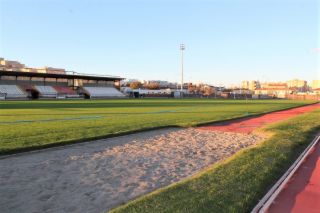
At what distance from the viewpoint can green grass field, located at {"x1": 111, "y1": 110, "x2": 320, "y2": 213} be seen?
584 centimetres

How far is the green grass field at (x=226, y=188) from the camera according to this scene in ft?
19.2

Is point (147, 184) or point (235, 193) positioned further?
point (147, 184)

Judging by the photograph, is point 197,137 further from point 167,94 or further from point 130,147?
point 167,94

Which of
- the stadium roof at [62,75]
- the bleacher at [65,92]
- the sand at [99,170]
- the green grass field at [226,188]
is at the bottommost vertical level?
the sand at [99,170]

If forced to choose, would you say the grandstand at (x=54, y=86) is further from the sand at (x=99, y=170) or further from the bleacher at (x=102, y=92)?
the sand at (x=99, y=170)

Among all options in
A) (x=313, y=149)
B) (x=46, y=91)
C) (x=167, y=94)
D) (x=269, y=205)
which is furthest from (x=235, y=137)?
(x=167, y=94)

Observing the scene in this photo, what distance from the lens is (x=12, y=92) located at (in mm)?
73000

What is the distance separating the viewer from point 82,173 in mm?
8352

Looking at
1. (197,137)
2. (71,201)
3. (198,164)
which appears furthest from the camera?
(197,137)

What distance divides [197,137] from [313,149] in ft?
15.8

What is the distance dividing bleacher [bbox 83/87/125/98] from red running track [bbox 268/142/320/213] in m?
80.1

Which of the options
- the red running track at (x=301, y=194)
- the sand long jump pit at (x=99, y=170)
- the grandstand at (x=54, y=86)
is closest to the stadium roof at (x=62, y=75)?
the grandstand at (x=54, y=86)

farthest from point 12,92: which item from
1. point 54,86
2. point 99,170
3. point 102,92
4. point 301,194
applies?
point 301,194

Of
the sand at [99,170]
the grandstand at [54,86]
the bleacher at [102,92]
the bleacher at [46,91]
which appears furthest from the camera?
the bleacher at [102,92]
